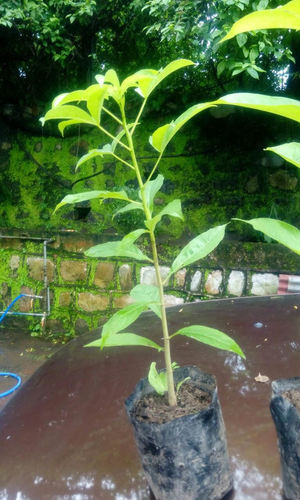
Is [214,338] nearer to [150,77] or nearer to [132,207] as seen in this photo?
[132,207]

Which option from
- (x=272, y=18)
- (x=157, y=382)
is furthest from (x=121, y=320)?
(x=272, y=18)

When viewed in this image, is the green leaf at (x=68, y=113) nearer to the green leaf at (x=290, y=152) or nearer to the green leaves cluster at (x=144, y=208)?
the green leaves cluster at (x=144, y=208)

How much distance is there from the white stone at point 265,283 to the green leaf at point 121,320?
6.73ft

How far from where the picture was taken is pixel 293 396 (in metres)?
0.51

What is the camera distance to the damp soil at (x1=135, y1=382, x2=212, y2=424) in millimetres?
522

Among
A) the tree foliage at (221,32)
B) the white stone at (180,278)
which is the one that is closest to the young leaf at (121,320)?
the tree foliage at (221,32)

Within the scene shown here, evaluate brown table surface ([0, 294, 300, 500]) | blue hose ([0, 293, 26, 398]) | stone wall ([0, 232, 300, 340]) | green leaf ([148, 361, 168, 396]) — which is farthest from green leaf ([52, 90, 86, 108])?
blue hose ([0, 293, 26, 398])

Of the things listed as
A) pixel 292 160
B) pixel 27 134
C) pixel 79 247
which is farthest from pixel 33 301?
pixel 292 160

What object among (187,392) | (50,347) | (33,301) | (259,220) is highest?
(259,220)

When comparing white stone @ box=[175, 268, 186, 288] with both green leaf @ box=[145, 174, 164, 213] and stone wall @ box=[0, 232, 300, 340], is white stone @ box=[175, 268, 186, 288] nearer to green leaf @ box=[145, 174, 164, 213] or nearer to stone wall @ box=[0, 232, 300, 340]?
stone wall @ box=[0, 232, 300, 340]

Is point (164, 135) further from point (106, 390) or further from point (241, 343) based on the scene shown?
point (241, 343)

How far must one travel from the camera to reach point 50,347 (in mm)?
3068

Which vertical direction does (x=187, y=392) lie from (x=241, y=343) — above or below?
above

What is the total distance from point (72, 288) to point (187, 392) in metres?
2.60
